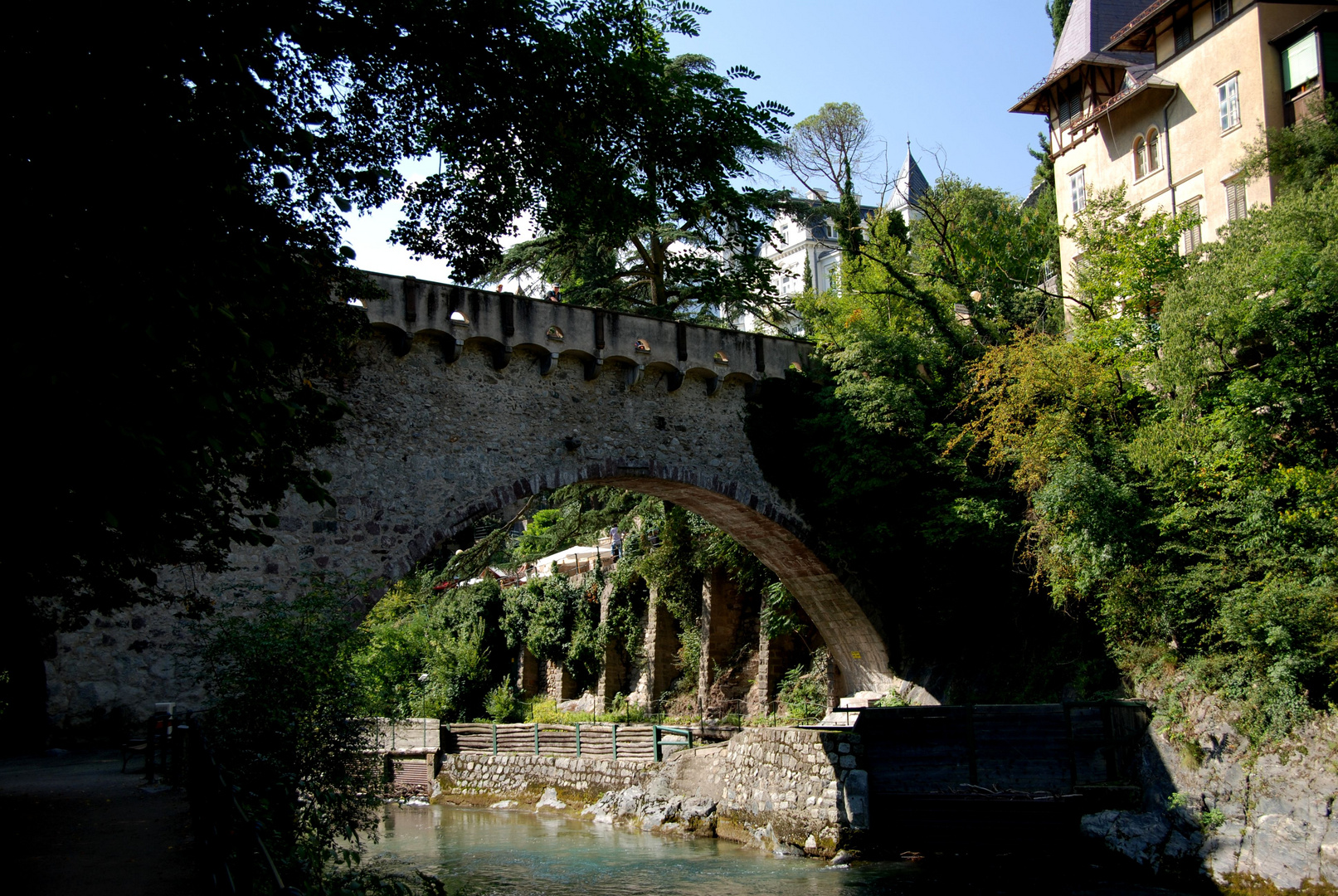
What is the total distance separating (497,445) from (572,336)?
1936 mm

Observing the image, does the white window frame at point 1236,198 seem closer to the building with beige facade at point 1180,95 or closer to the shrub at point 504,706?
the building with beige facade at point 1180,95

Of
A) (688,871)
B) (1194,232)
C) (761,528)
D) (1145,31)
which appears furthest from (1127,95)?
(688,871)

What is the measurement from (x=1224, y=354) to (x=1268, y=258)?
3.81ft

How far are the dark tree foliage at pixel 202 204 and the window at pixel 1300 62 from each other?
1104 cm

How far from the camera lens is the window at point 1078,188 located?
19000 millimetres

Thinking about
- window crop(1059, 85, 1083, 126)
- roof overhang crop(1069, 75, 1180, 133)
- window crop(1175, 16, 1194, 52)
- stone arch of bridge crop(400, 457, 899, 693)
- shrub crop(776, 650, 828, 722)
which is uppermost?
window crop(1059, 85, 1083, 126)

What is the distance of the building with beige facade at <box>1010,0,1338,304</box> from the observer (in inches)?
578

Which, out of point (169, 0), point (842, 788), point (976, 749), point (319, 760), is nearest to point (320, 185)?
point (169, 0)

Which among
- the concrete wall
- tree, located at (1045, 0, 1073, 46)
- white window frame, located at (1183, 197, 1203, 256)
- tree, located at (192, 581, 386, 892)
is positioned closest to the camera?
tree, located at (192, 581, 386, 892)

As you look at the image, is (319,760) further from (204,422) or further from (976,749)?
(976,749)

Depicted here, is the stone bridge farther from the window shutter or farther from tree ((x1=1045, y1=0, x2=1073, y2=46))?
tree ((x1=1045, y1=0, x2=1073, y2=46))

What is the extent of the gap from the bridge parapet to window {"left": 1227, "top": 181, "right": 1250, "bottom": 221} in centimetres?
672

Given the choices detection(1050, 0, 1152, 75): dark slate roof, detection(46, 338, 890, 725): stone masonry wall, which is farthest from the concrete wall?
detection(1050, 0, 1152, 75): dark slate roof

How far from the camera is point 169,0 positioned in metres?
4.98
